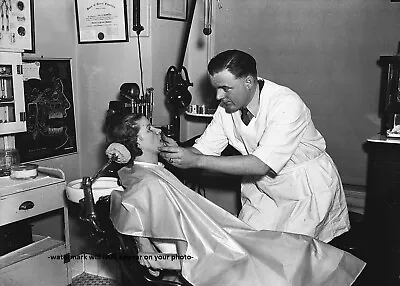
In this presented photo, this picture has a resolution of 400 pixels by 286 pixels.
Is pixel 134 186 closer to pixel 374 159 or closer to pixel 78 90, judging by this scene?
pixel 374 159

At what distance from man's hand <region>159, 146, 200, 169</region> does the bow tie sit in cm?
38

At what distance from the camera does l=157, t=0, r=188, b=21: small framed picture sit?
3199 millimetres

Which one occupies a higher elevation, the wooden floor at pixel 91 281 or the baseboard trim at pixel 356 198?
the baseboard trim at pixel 356 198

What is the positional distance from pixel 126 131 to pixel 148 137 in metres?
0.11

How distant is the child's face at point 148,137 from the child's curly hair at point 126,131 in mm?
19

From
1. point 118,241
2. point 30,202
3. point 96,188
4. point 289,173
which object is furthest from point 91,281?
point 289,173

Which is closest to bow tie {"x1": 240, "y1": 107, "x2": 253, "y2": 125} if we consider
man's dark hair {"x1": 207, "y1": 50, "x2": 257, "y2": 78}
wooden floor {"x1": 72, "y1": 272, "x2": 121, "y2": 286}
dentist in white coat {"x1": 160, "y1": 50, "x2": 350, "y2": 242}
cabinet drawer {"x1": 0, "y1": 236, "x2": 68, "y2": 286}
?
dentist in white coat {"x1": 160, "y1": 50, "x2": 350, "y2": 242}

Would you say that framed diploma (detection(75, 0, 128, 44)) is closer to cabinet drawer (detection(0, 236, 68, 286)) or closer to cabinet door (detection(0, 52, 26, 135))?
cabinet door (detection(0, 52, 26, 135))

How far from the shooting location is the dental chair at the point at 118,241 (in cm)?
192

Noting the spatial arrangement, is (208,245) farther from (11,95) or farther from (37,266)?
(11,95)

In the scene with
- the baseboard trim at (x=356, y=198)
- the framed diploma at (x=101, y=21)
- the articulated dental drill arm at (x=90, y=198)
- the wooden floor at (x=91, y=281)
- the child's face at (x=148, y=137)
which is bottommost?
the wooden floor at (x=91, y=281)

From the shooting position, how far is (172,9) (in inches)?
130

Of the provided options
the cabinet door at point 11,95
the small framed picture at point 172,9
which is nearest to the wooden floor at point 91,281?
the cabinet door at point 11,95

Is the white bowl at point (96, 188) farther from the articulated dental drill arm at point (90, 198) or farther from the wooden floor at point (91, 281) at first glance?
the wooden floor at point (91, 281)
